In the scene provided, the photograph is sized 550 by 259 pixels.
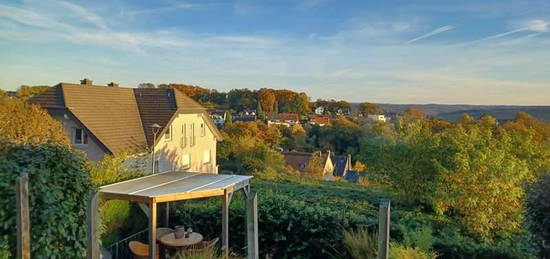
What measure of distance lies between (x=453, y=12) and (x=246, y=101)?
45.9m

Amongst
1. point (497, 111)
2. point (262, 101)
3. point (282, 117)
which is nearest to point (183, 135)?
point (497, 111)

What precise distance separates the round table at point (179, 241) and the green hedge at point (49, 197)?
2.20 m

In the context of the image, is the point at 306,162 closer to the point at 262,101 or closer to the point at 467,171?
the point at 467,171

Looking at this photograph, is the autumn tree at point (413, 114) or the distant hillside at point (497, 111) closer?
the autumn tree at point (413, 114)

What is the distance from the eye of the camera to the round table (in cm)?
613

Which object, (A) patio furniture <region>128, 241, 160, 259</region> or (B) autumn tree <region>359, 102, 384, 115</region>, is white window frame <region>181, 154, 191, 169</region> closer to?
(A) patio furniture <region>128, 241, 160, 259</region>

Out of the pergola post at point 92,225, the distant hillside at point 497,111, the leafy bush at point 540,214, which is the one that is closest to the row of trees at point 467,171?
the leafy bush at point 540,214

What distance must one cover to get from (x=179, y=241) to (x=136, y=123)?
14.4 meters

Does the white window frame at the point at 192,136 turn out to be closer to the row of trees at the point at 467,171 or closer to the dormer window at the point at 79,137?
the dormer window at the point at 79,137

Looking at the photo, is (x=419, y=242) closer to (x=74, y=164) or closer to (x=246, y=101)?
(x=74, y=164)

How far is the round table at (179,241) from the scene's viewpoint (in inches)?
241

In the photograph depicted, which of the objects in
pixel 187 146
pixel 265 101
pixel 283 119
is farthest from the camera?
pixel 265 101

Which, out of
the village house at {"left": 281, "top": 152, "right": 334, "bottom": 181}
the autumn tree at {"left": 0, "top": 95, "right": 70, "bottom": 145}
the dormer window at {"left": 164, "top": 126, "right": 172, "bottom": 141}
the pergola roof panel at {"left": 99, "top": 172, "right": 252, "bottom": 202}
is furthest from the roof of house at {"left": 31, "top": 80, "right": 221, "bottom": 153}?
the village house at {"left": 281, "top": 152, "right": 334, "bottom": 181}

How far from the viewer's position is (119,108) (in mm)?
19156
